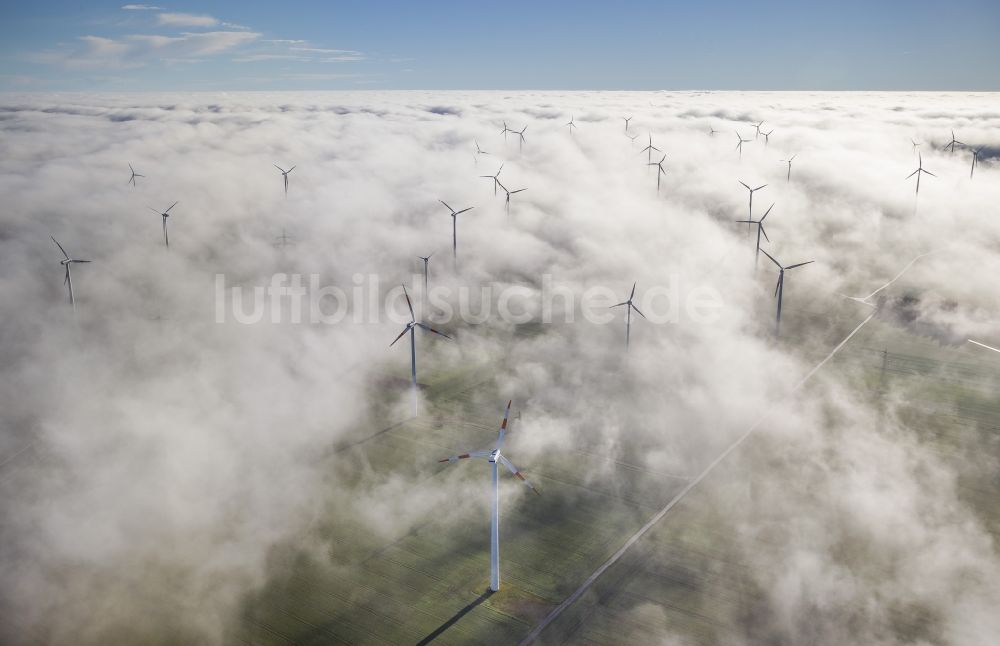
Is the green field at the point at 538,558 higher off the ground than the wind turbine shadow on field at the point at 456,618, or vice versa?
the green field at the point at 538,558

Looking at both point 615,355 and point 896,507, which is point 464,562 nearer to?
point 896,507

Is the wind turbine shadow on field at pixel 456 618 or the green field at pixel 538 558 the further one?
the green field at pixel 538 558

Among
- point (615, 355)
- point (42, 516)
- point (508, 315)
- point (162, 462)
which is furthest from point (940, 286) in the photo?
point (42, 516)

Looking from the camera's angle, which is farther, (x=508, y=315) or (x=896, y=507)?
(x=508, y=315)

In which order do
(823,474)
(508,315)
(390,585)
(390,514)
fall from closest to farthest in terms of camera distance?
(390,585)
(390,514)
(823,474)
(508,315)

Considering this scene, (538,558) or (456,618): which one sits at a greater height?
(538,558)

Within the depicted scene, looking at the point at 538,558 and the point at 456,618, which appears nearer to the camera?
the point at 456,618

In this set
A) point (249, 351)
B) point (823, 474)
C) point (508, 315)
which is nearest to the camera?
point (823, 474)

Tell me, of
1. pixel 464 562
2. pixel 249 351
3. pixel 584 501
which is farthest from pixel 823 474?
pixel 249 351
